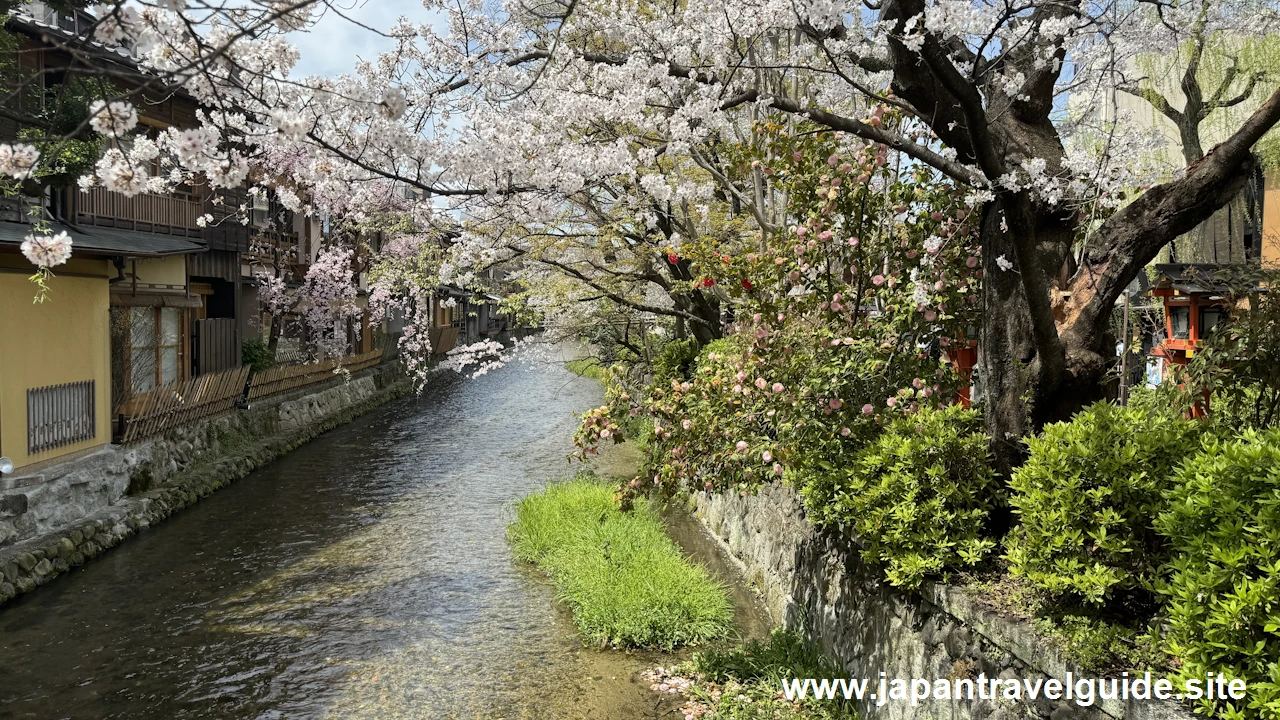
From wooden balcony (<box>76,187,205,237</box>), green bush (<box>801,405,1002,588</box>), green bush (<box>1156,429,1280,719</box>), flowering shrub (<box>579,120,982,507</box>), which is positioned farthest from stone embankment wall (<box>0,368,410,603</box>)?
green bush (<box>1156,429,1280,719</box>)

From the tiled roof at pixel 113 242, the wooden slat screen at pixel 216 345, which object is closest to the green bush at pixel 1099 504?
the tiled roof at pixel 113 242

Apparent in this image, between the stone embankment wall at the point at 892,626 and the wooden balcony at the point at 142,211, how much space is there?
13.6 m

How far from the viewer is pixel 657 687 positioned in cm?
697

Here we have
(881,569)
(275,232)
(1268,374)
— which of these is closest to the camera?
(1268,374)

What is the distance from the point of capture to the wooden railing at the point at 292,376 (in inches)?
751

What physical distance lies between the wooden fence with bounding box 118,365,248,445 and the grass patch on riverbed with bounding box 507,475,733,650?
6.82 m

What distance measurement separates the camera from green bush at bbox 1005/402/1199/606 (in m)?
3.98

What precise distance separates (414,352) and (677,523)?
25.9 metres

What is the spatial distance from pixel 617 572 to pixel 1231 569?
6.57 metres

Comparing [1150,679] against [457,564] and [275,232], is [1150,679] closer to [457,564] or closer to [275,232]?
[457,564]

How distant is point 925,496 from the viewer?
5434 mm

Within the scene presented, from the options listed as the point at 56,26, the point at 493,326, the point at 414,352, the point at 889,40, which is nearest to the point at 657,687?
the point at 889,40

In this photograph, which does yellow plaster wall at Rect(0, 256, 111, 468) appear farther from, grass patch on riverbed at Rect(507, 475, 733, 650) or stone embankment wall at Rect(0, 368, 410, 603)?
grass patch on riverbed at Rect(507, 475, 733, 650)

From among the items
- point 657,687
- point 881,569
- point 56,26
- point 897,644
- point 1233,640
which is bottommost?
point 657,687
